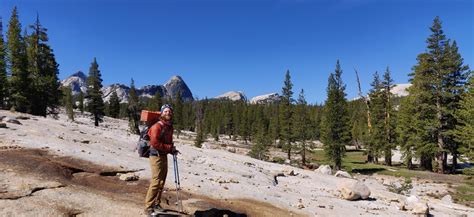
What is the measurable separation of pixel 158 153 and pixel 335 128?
143 feet

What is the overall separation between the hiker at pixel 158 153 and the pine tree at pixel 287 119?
5511 cm

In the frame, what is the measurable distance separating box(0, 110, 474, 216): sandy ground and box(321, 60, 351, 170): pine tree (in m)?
26.6

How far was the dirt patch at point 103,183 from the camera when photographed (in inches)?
506

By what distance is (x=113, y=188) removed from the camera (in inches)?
539

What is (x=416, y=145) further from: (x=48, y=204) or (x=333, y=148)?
(x=48, y=204)

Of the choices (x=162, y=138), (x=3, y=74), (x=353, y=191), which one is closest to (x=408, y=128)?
(x=353, y=191)

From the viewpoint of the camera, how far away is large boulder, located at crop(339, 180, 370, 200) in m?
20.0

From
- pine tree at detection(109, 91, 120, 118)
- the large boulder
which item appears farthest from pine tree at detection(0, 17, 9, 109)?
pine tree at detection(109, 91, 120, 118)

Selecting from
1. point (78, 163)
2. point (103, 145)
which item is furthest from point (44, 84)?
point (78, 163)

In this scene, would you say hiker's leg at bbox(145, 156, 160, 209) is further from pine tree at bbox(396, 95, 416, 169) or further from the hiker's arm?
pine tree at bbox(396, 95, 416, 169)

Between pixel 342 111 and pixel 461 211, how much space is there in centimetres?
2986

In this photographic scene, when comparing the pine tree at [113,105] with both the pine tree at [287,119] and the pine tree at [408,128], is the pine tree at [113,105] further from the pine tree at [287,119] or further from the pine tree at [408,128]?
the pine tree at [408,128]

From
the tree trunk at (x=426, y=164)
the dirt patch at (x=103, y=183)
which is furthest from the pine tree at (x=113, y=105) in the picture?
the dirt patch at (x=103, y=183)

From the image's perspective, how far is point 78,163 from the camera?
53.6ft
